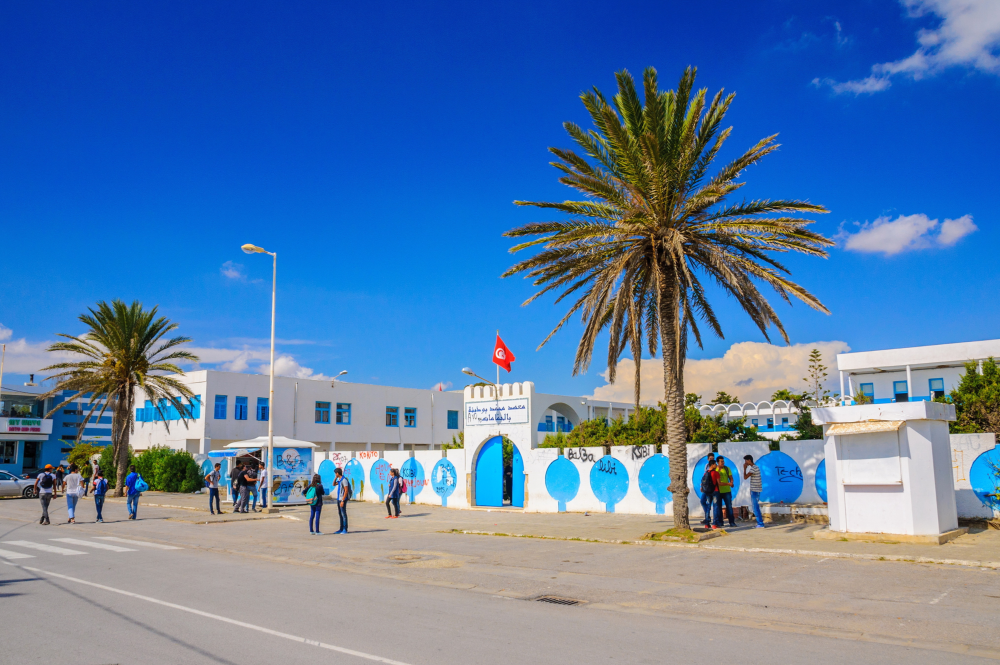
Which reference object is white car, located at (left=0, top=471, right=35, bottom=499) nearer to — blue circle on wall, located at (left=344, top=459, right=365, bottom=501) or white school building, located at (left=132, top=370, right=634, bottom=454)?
white school building, located at (left=132, top=370, right=634, bottom=454)

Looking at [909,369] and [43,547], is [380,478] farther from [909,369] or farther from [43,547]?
Answer: [909,369]

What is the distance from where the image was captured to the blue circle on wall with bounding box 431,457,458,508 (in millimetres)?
26094

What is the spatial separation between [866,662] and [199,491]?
127ft

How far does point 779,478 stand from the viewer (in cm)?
1791

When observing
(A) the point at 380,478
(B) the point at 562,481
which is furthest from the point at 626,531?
(A) the point at 380,478

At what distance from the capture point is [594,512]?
21.7 m

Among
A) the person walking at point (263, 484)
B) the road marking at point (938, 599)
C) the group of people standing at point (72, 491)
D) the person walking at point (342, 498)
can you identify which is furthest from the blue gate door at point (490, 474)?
the road marking at point (938, 599)

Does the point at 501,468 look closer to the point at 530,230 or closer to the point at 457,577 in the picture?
the point at 530,230

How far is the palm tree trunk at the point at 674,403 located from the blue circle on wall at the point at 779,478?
3.63m

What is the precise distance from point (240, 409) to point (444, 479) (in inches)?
940

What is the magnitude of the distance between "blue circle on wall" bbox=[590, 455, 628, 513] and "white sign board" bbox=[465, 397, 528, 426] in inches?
132

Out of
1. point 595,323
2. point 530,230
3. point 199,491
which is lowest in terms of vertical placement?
point 199,491

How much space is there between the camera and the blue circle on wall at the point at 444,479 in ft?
85.6

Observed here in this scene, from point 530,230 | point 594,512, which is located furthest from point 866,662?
point 594,512
